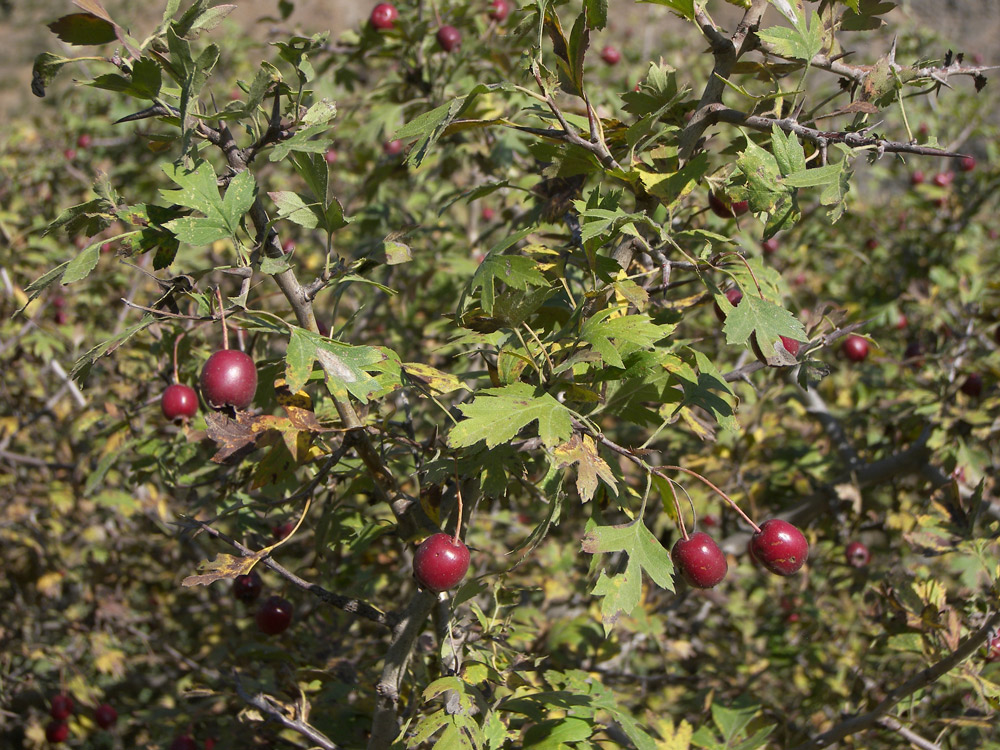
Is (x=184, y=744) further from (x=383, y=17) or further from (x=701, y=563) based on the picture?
(x=383, y=17)

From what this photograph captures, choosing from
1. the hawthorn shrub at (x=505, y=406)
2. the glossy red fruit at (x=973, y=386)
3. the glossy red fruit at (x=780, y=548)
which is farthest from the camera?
the glossy red fruit at (x=973, y=386)

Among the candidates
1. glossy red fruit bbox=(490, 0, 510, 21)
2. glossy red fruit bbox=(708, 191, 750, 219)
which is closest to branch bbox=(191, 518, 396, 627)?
glossy red fruit bbox=(708, 191, 750, 219)

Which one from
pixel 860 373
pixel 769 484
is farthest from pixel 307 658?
pixel 860 373

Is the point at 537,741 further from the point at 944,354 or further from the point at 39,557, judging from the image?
the point at 39,557

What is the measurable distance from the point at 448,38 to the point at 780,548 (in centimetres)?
244

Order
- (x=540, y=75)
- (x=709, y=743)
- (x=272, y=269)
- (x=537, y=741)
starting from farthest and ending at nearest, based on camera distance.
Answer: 1. (x=709, y=743)
2. (x=537, y=741)
3. (x=540, y=75)
4. (x=272, y=269)

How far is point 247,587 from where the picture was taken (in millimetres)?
2328

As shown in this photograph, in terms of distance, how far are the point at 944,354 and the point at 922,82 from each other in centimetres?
196

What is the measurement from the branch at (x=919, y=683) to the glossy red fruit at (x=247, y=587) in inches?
63.9

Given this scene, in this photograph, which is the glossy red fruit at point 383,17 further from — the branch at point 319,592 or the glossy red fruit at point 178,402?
the branch at point 319,592

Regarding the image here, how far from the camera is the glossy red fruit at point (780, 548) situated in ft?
5.12

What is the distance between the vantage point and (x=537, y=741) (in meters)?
1.62

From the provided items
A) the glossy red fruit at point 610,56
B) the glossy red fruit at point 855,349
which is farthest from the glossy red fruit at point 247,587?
the glossy red fruit at point 610,56

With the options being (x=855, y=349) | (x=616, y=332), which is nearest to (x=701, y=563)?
(x=616, y=332)
